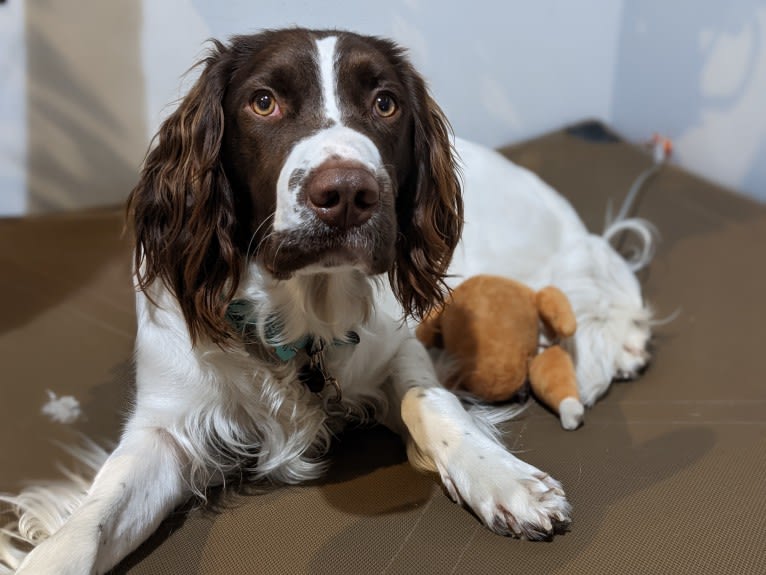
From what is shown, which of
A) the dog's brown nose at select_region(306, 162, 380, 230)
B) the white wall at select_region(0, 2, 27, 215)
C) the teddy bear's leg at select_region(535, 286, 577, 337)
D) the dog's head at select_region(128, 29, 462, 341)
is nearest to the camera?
the dog's brown nose at select_region(306, 162, 380, 230)

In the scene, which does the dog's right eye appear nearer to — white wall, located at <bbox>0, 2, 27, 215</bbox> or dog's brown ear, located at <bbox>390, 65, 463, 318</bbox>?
dog's brown ear, located at <bbox>390, 65, 463, 318</bbox>

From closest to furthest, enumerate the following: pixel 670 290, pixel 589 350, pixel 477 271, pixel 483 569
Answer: pixel 483 569 < pixel 589 350 < pixel 477 271 < pixel 670 290

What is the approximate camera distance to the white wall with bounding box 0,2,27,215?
2656 millimetres

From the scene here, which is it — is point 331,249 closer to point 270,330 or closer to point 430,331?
point 270,330

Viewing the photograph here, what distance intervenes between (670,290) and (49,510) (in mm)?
1945

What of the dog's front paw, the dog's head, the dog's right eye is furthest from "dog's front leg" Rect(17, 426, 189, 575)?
the dog's right eye

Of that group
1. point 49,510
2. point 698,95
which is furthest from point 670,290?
point 49,510

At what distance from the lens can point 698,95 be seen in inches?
130

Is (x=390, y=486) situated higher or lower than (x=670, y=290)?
higher

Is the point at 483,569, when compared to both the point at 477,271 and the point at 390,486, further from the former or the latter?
the point at 477,271

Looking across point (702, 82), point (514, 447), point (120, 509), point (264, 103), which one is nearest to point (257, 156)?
point (264, 103)

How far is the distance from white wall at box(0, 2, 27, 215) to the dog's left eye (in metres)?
1.75

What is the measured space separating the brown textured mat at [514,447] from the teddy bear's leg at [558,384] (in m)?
0.04

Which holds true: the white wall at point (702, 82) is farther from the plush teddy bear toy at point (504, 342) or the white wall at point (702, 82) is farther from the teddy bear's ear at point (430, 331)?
the teddy bear's ear at point (430, 331)
